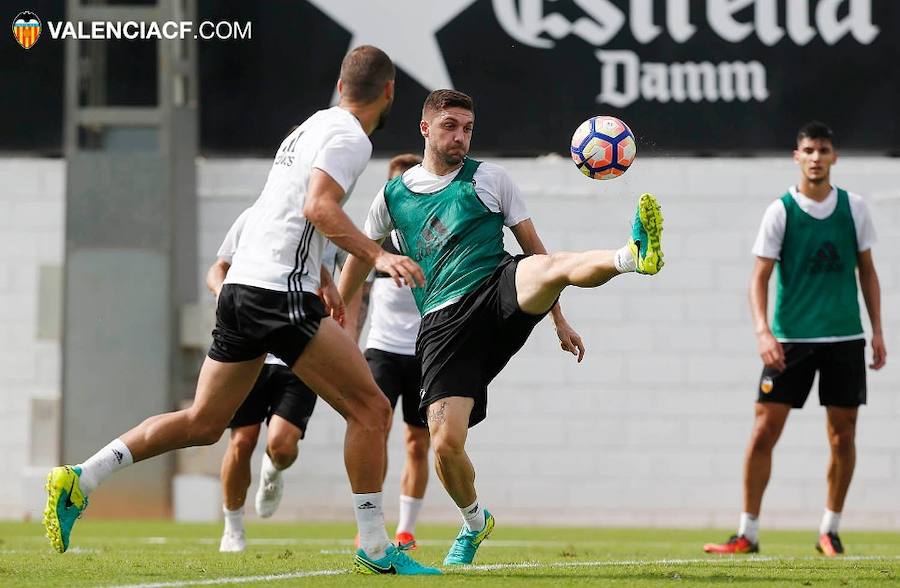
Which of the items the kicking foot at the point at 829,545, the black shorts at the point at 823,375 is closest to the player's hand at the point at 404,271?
the black shorts at the point at 823,375

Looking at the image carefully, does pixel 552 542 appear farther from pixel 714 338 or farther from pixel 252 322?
pixel 252 322

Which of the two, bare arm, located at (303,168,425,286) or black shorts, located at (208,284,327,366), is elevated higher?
bare arm, located at (303,168,425,286)

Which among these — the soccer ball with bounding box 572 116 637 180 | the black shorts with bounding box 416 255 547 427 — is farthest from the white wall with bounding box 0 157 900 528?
the black shorts with bounding box 416 255 547 427

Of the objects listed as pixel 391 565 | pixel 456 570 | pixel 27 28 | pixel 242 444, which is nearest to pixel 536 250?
pixel 456 570

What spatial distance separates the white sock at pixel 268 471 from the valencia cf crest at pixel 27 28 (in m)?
4.94

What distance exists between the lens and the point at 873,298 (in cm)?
706

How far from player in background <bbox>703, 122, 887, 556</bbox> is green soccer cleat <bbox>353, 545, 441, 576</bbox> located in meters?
2.53

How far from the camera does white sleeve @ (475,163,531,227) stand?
5293mm

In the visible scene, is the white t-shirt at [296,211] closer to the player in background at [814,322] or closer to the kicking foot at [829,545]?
the player in background at [814,322]

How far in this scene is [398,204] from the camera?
5.34m

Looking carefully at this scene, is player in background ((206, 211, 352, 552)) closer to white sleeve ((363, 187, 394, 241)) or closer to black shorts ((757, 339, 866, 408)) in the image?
white sleeve ((363, 187, 394, 241))

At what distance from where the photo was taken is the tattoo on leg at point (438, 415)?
5.04 meters

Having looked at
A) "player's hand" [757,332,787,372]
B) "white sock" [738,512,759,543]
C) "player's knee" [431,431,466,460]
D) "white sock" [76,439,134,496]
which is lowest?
"white sock" [738,512,759,543]

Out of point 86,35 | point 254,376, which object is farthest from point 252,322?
point 86,35
